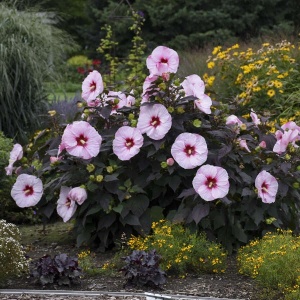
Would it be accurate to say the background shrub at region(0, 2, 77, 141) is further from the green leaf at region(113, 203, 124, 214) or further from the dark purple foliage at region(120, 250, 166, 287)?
the dark purple foliage at region(120, 250, 166, 287)

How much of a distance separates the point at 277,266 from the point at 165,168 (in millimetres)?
1427

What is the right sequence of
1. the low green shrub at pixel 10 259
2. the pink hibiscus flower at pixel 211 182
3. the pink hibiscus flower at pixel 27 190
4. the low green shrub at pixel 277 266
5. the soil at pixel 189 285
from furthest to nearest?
1. the pink hibiscus flower at pixel 27 190
2. the pink hibiscus flower at pixel 211 182
3. the low green shrub at pixel 10 259
4. the soil at pixel 189 285
5. the low green shrub at pixel 277 266

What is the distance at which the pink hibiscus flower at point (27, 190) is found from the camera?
5.81 metres

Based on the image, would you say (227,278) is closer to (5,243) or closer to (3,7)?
(5,243)

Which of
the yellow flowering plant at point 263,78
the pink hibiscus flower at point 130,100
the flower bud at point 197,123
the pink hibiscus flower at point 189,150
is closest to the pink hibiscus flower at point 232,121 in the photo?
the flower bud at point 197,123

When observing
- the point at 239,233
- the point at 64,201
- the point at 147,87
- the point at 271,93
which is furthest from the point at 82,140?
the point at 271,93

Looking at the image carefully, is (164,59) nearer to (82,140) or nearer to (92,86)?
(92,86)

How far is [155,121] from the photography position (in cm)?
556

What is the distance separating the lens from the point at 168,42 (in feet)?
79.7

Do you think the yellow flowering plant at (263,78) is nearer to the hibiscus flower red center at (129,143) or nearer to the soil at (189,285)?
the hibiscus flower red center at (129,143)

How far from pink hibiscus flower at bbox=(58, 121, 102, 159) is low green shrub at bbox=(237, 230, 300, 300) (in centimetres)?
137

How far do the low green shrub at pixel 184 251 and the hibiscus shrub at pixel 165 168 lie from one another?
0.83ft

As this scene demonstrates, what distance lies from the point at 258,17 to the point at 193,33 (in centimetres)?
201

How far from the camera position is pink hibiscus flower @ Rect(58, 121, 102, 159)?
5.56 meters
